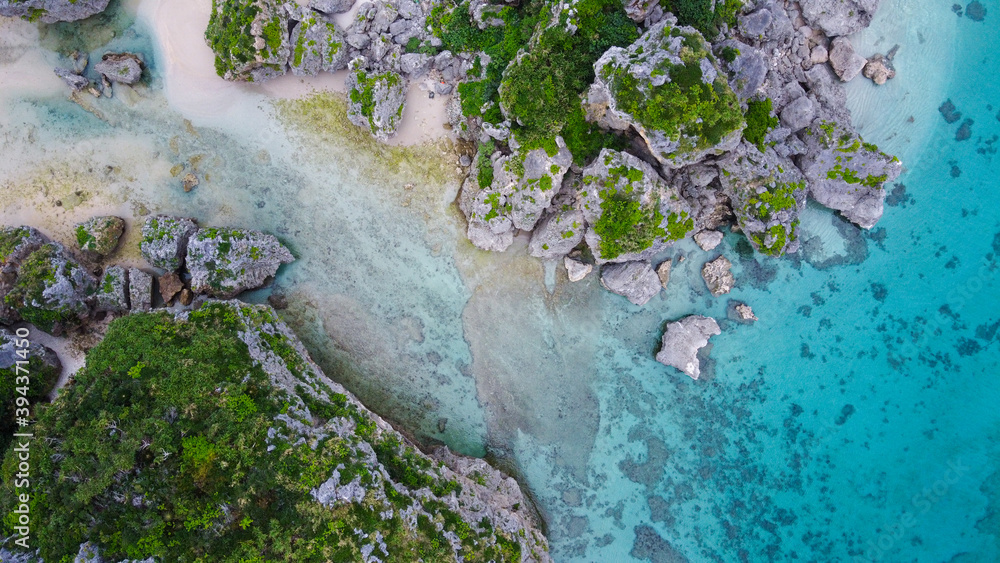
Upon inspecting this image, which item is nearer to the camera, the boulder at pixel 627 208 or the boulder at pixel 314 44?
the boulder at pixel 627 208

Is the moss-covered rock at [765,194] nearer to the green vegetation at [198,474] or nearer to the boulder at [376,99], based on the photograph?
the boulder at [376,99]

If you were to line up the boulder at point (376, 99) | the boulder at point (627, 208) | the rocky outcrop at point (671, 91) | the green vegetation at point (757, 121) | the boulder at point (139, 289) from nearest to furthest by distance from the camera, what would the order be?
the rocky outcrop at point (671, 91) → the boulder at point (627, 208) → the green vegetation at point (757, 121) → the boulder at point (376, 99) → the boulder at point (139, 289)

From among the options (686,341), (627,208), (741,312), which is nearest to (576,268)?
(627,208)

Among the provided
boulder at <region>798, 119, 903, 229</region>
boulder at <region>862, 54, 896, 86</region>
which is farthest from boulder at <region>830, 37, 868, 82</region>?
boulder at <region>798, 119, 903, 229</region>

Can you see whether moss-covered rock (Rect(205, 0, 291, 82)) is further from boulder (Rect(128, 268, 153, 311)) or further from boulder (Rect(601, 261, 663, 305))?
boulder (Rect(601, 261, 663, 305))

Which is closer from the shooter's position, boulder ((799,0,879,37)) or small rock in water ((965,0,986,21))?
boulder ((799,0,879,37))

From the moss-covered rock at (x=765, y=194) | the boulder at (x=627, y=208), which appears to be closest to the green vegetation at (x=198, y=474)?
the boulder at (x=627, y=208)
